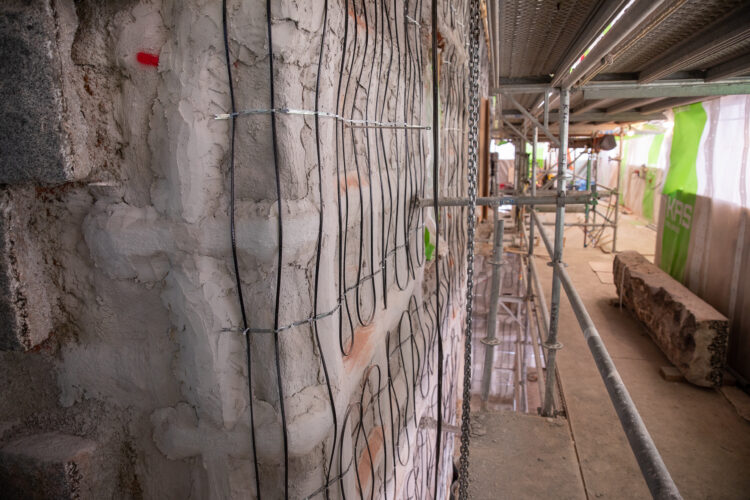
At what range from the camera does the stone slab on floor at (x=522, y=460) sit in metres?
2.08

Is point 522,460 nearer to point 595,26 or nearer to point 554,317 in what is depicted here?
point 554,317

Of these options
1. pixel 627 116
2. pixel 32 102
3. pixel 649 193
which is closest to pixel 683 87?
pixel 627 116

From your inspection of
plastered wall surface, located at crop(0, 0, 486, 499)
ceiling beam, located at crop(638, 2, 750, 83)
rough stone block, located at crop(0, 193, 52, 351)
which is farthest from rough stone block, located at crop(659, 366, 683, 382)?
rough stone block, located at crop(0, 193, 52, 351)

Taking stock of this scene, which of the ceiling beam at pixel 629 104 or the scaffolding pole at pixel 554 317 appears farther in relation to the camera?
the ceiling beam at pixel 629 104

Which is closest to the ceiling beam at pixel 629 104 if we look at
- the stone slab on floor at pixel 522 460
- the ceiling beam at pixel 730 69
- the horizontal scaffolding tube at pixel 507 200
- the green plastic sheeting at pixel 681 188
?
the green plastic sheeting at pixel 681 188

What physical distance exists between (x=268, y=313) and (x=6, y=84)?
65 cm

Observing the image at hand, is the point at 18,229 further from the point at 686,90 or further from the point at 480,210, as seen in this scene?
the point at 480,210

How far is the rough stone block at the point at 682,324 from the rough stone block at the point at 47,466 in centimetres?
425

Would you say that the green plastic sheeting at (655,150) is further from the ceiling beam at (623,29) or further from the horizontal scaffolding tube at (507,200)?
the horizontal scaffolding tube at (507,200)

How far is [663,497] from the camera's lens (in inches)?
31.6

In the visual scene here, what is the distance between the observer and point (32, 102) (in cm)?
89

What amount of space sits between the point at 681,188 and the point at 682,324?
2.46m

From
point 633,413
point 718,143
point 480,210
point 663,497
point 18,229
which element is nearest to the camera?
point 663,497

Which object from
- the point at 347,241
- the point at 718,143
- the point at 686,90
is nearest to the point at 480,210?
the point at 718,143
